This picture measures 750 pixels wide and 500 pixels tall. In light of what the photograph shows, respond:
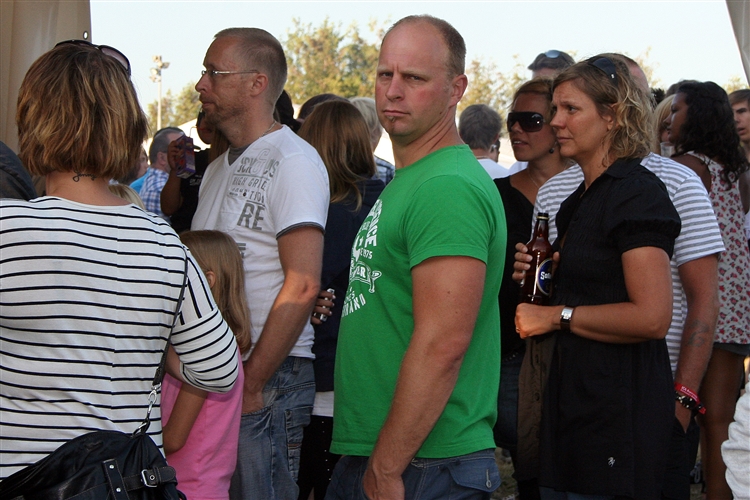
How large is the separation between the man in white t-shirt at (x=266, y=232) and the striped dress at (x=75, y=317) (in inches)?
47.3

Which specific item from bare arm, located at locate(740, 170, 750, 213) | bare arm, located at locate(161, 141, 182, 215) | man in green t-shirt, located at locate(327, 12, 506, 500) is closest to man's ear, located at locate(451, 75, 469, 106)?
man in green t-shirt, located at locate(327, 12, 506, 500)

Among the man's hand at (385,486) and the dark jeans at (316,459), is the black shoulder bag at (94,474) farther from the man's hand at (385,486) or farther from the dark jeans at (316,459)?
the dark jeans at (316,459)

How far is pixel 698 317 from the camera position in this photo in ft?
9.86

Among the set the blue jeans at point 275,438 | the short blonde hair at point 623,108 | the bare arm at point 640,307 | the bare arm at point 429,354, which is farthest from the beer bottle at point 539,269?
the blue jeans at point 275,438

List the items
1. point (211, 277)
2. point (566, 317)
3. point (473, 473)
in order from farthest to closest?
point (211, 277) → point (566, 317) → point (473, 473)

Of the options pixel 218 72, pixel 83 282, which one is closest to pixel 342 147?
pixel 218 72

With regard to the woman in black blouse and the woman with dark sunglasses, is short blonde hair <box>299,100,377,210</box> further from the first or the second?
the woman in black blouse

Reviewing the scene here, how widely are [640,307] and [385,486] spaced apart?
99cm

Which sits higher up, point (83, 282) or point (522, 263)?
point (83, 282)

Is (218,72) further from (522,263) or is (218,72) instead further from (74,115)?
(74,115)

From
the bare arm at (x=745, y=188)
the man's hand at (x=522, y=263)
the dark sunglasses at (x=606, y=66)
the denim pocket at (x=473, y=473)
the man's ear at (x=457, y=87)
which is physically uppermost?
the dark sunglasses at (x=606, y=66)

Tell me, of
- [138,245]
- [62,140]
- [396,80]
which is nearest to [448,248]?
[396,80]

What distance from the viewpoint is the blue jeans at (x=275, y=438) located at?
3.08m

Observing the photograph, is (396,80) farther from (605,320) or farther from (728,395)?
(728,395)
